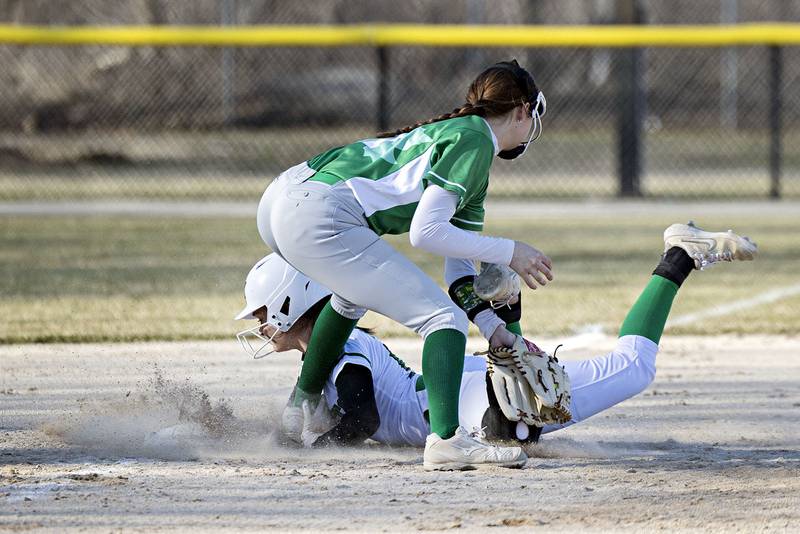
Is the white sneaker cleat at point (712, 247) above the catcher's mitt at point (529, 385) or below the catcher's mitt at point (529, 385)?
above

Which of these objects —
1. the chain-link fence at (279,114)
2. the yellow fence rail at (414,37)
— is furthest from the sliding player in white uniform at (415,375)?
the chain-link fence at (279,114)

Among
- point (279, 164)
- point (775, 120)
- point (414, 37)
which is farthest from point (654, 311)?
point (279, 164)

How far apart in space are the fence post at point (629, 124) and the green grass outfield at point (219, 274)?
5.19 ft

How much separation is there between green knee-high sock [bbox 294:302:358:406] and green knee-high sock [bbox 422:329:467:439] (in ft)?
1.55

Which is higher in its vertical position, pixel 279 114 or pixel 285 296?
pixel 279 114

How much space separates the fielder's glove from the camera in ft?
16.0

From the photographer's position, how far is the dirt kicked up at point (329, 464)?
3.80m

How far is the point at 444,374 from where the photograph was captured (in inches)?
170

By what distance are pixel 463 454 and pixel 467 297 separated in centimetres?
51

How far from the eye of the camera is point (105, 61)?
20734 mm

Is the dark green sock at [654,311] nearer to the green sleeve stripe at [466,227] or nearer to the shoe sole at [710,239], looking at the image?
the shoe sole at [710,239]

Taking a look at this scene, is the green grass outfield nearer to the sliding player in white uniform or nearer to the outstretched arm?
the sliding player in white uniform

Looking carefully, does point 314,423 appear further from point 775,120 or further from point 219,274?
point 775,120

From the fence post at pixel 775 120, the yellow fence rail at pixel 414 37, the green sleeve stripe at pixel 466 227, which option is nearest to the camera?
the green sleeve stripe at pixel 466 227
